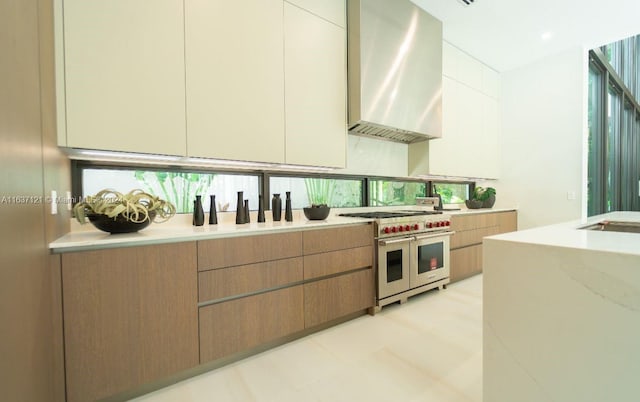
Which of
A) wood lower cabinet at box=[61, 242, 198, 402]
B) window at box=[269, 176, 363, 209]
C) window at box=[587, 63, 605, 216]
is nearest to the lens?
wood lower cabinet at box=[61, 242, 198, 402]

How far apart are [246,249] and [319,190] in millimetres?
1253

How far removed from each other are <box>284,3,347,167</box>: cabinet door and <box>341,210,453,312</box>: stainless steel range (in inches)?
30.4

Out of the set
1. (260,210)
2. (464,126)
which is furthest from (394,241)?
(464,126)

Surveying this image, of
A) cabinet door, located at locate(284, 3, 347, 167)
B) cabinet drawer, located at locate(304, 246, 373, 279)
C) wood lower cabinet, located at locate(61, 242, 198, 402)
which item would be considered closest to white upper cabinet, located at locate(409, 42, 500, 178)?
cabinet door, located at locate(284, 3, 347, 167)

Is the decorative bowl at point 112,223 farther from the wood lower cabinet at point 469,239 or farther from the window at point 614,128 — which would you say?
the window at point 614,128

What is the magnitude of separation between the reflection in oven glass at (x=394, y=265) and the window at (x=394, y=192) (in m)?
0.83

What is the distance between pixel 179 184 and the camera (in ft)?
6.68

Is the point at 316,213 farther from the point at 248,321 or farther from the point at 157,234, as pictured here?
the point at 157,234

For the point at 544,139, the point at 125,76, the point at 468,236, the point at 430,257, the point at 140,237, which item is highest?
the point at 544,139

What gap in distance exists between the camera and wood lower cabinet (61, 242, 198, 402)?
121cm

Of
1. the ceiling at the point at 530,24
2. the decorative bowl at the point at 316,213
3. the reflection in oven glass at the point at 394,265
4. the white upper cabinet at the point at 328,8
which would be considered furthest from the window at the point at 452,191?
the white upper cabinet at the point at 328,8

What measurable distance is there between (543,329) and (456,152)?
118 inches

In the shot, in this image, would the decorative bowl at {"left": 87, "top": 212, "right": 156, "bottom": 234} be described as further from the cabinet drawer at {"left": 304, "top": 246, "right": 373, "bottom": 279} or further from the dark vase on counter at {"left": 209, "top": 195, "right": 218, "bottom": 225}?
the cabinet drawer at {"left": 304, "top": 246, "right": 373, "bottom": 279}

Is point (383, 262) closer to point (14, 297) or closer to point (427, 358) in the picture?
point (427, 358)
